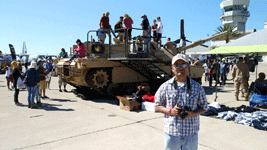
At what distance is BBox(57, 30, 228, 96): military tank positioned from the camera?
8.90m

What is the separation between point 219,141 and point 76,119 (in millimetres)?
3800

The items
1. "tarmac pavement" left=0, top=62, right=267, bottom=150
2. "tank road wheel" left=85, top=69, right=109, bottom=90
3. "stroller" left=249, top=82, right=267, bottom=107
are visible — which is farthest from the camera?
"tank road wheel" left=85, top=69, right=109, bottom=90

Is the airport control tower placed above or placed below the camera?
above

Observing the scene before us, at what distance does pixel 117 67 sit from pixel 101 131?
489 cm

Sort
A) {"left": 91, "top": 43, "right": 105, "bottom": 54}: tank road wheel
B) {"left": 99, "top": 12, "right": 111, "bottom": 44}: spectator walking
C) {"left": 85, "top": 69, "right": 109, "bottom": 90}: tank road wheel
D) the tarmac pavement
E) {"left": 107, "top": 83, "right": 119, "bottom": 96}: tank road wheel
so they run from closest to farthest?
the tarmac pavement, {"left": 85, "top": 69, "right": 109, "bottom": 90}: tank road wheel, {"left": 91, "top": 43, "right": 105, "bottom": 54}: tank road wheel, {"left": 107, "top": 83, "right": 119, "bottom": 96}: tank road wheel, {"left": 99, "top": 12, "right": 111, "bottom": 44}: spectator walking

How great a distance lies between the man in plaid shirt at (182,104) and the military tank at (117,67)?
581 centimetres

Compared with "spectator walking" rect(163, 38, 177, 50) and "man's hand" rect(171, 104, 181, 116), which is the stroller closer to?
"spectator walking" rect(163, 38, 177, 50)

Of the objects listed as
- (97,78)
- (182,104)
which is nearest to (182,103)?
(182,104)

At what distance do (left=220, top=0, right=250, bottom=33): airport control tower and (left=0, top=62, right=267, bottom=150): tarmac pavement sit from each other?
76626mm

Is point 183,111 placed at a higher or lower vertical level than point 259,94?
higher

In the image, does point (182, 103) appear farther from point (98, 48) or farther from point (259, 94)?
point (98, 48)

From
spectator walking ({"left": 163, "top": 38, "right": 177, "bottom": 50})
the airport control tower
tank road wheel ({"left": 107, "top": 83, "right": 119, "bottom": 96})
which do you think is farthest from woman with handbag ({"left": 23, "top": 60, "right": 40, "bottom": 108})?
the airport control tower

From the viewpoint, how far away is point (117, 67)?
32.3 feet

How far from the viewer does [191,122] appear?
99.8 inches
